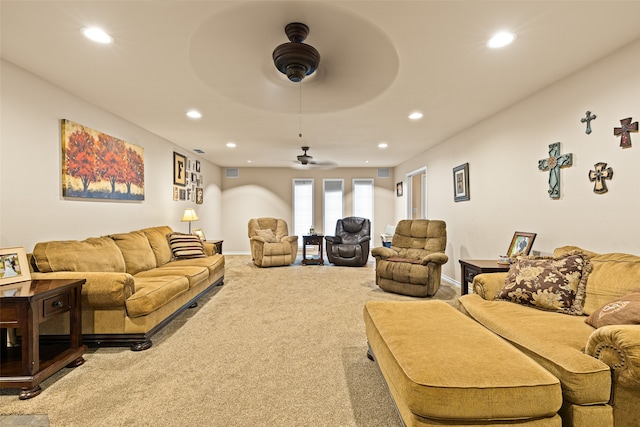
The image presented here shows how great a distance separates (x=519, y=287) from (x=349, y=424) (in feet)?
5.04

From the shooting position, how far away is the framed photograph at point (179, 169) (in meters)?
5.34

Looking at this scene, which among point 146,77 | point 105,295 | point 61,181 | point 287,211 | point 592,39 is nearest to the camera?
point 592,39

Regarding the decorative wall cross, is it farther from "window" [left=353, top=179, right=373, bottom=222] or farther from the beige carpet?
"window" [left=353, top=179, right=373, bottom=222]

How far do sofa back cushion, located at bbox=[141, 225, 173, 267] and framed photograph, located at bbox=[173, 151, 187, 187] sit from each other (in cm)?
146

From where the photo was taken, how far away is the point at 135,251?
341 cm

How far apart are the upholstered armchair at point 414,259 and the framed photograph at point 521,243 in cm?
86

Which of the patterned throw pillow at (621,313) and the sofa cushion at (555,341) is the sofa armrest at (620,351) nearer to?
the sofa cushion at (555,341)

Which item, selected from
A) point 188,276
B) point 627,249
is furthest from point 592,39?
point 188,276

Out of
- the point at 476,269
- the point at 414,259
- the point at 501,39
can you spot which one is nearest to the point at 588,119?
the point at 501,39

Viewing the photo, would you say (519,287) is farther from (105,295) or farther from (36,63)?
(36,63)

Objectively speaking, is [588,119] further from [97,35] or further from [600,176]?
[97,35]

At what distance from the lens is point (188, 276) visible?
3207 mm

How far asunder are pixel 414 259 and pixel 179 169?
4372mm

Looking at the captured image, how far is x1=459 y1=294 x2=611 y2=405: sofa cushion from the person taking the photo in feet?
4.09
